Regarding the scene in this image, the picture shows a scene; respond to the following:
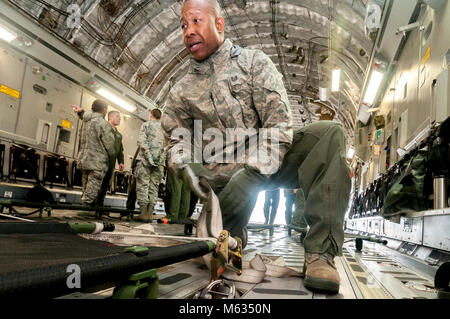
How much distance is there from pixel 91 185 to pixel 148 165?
975 millimetres

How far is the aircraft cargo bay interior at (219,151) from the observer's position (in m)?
1.32

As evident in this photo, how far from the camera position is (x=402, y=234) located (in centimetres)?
399

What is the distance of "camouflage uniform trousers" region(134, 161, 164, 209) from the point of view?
555 cm

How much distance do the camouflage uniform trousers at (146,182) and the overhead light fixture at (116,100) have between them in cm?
404

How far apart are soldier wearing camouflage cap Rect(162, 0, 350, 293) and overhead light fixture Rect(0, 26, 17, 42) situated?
5618 mm

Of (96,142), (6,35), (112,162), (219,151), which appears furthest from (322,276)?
(6,35)

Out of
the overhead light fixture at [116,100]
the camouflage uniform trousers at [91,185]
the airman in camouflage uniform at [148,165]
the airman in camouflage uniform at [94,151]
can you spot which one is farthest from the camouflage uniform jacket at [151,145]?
the overhead light fixture at [116,100]

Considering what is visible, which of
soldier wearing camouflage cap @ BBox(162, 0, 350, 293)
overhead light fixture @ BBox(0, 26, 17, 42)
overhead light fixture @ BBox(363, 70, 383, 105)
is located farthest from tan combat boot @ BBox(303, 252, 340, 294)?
overhead light fixture @ BBox(363, 70, 383, 105)

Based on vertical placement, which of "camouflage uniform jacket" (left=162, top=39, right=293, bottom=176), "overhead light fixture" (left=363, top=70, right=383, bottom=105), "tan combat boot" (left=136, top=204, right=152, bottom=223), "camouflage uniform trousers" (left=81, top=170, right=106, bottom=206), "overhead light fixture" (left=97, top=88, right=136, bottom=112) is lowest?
"tan combat boot" (left=136, top=204, right=152, bottom=223)

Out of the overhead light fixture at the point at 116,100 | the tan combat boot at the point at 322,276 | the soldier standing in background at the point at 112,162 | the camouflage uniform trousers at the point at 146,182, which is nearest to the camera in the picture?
the tan combat boot at the point at 322,276

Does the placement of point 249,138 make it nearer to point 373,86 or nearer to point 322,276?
point 322,276

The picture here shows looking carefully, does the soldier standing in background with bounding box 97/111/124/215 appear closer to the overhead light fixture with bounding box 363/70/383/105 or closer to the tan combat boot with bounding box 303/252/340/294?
the tan combat boot with bounding box 303/252/340/294

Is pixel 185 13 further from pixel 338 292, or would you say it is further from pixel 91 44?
pixel 91 44

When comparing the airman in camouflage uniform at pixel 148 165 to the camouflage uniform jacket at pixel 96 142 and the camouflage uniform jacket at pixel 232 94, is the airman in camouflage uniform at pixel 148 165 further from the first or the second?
the camouflage uniform jacket at pixel 232 94
